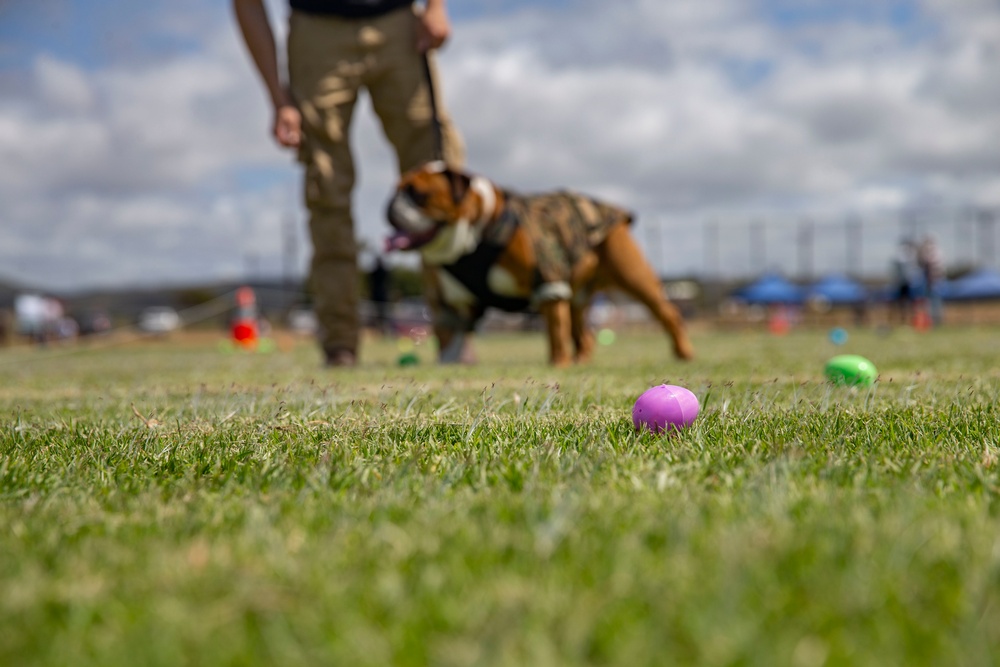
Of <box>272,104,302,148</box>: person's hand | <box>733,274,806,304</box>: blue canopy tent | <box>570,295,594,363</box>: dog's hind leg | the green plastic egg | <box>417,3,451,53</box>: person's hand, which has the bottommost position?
<box>733,274,806,304</box>: blue canopy tent

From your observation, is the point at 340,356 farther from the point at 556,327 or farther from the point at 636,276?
the point at 636,276

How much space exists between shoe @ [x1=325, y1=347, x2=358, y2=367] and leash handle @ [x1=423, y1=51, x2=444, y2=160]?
1438 millimetres

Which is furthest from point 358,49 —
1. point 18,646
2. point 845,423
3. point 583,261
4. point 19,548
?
point 18,646

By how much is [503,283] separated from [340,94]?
5.16 ft

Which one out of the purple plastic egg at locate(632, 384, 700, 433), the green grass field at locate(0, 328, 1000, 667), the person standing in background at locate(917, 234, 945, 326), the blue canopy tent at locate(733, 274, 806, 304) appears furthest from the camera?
the blue canopy tent at locate(733, 274, 806, 304)

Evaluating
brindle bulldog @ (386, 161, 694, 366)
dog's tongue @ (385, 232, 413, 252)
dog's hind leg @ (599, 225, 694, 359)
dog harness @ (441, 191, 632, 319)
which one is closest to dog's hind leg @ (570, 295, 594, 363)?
brindle bulldog @ (386, 161, 694, 366)

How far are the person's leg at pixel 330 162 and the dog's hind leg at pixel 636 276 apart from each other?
5.94 feet

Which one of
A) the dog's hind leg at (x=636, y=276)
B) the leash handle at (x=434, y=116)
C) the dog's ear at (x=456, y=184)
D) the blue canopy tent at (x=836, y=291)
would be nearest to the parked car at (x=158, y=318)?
the blue canopy tent at (x=836, y=291)

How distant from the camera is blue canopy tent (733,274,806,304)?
33438 millimetres

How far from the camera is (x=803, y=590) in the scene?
1.04 meters

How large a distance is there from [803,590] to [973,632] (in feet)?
0.61

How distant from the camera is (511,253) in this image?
545 cm

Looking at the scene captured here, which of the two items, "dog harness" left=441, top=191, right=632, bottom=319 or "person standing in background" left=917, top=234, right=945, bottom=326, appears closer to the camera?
"dog harness" left=441, top=191, right=632, bottom=319

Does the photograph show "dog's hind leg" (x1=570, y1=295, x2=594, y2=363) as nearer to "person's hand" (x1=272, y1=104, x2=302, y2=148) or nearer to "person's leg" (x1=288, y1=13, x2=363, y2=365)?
"person's leg" (x1=288, y1=13, x2=363, y2=365)
